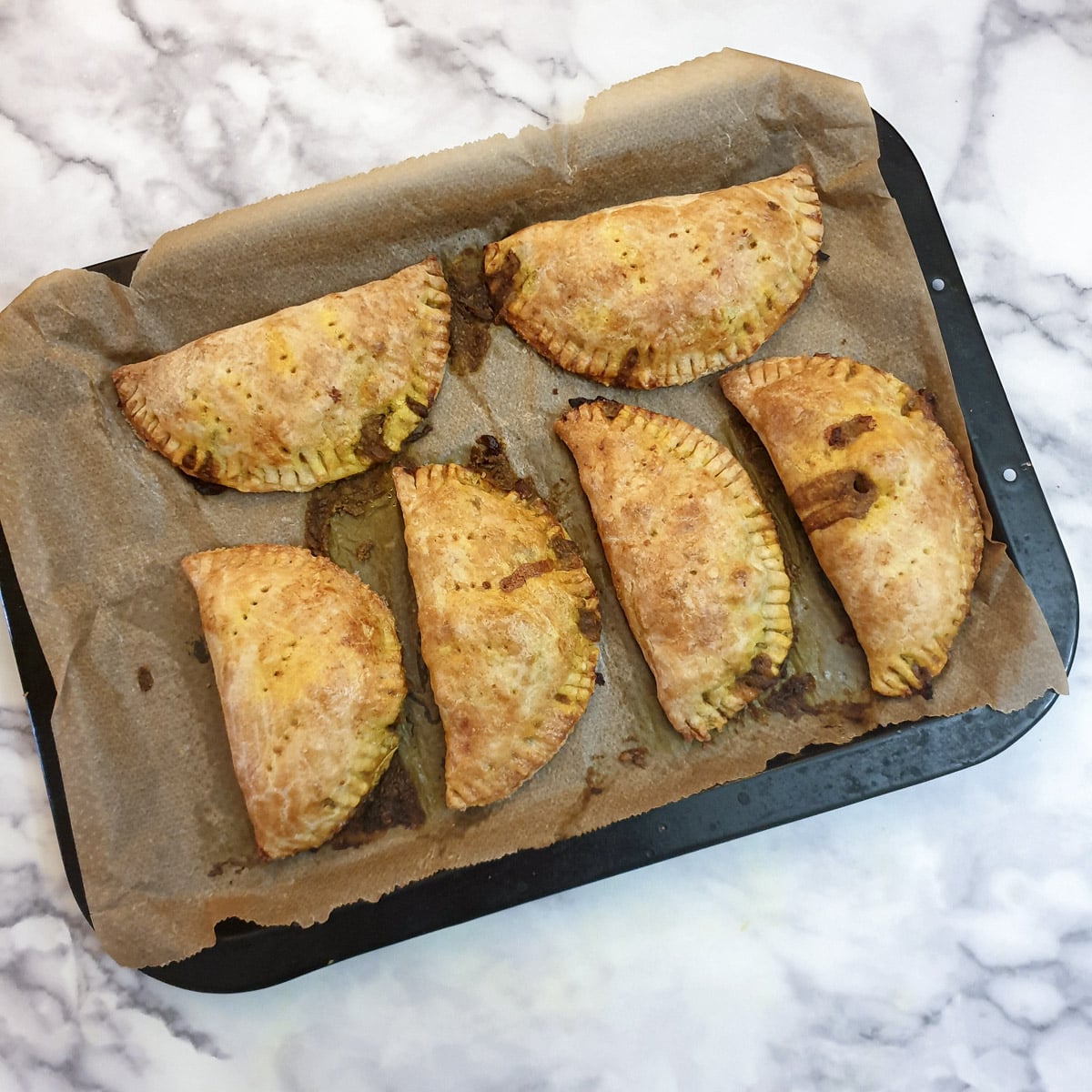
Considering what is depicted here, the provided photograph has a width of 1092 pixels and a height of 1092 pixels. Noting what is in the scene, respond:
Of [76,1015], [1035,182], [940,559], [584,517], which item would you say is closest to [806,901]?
[940,559]

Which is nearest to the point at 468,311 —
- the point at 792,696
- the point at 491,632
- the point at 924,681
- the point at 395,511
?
the point at 395,511

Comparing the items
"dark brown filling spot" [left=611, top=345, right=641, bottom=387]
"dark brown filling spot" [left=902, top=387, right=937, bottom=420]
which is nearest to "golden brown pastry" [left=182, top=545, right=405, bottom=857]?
"dark brown filling spot" [left=611, top=345, right=641, bottom=387]

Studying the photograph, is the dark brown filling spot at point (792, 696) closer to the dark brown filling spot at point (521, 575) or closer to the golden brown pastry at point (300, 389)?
the dark brown filling spot at point (521, 575)

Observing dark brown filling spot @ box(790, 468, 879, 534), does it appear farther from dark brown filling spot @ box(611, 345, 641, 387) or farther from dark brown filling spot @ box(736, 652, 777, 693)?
dark brown filling spot @ box(611, 345, 641, 387)

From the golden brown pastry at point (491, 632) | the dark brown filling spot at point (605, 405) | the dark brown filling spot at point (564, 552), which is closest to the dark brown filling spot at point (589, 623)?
the golden brown pastry at point (491, 632)

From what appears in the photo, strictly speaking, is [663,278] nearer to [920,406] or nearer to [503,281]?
[503,281]
